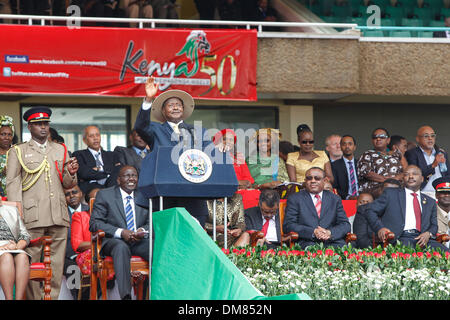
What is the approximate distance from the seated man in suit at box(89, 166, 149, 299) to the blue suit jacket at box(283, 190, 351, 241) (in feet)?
5.59

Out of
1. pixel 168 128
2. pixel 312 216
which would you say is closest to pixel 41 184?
pixel 168 128

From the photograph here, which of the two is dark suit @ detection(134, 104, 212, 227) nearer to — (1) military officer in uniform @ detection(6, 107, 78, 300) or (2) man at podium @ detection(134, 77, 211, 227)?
(2) man at podium @ detection(134, 77, 211, 227)

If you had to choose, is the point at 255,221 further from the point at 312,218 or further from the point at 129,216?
the point at 129,216

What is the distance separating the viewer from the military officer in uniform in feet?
31.0

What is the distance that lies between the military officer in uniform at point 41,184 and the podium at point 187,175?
1889 mm

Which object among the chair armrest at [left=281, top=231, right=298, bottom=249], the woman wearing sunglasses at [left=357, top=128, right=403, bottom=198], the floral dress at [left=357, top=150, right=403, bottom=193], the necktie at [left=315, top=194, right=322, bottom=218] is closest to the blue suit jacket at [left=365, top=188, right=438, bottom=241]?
the necktie at [left=315, top=194, right=322, bottom=218]

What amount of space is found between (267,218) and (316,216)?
60 centimetres

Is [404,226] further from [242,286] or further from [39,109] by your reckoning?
[242,286]

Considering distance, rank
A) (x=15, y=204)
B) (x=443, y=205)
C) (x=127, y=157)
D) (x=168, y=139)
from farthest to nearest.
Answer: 1. (x=127, y=157)
2. (x=443, y=205)
3. (x=15, y=204)
4. (x=168, y=139)

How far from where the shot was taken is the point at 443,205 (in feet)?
35.7

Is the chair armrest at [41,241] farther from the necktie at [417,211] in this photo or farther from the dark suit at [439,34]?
the dark suit at [439,34]

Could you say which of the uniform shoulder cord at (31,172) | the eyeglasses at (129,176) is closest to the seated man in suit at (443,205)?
the eyeglasses at (129,176)
